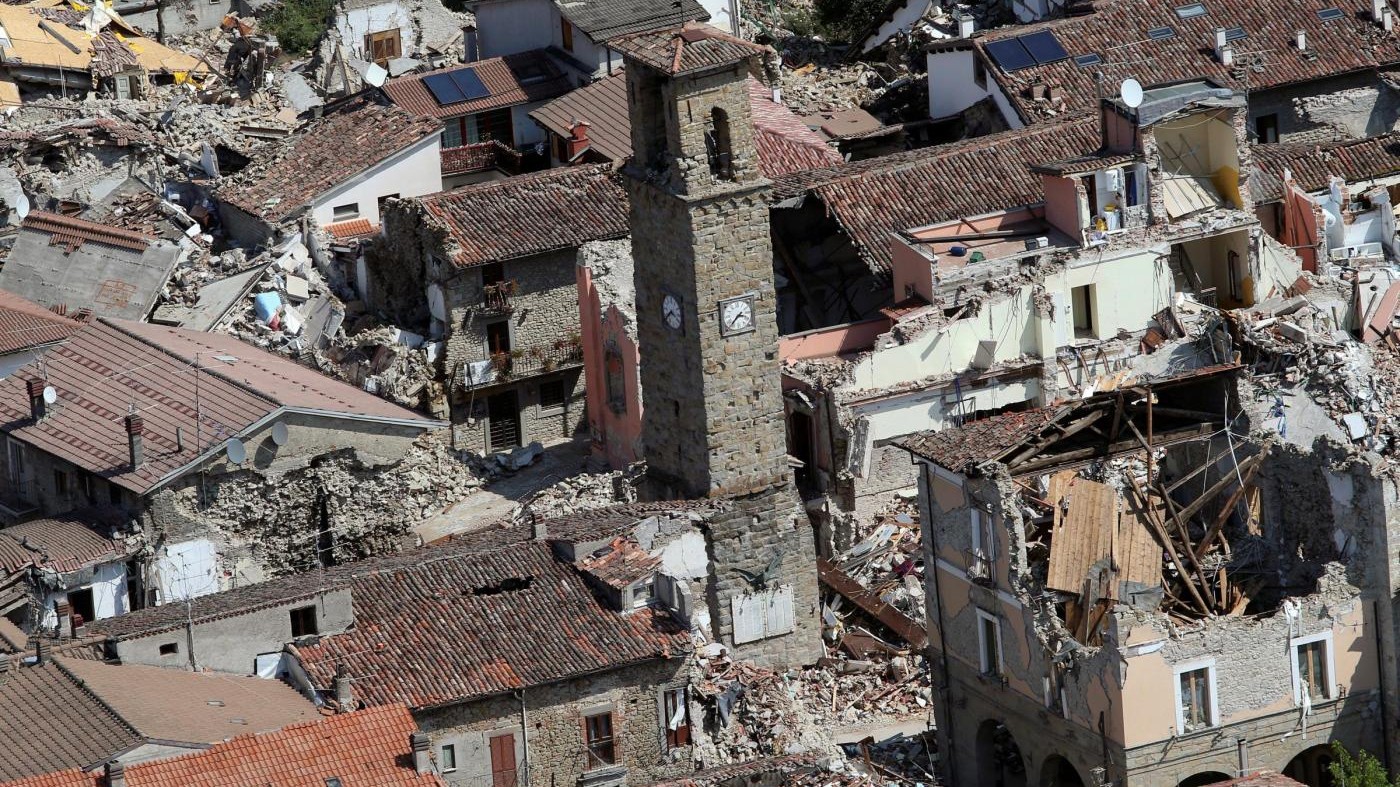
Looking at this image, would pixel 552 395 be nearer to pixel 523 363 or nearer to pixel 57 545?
pixel 523 363

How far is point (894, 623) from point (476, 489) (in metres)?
11.5

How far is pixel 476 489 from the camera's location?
7438 centimetres

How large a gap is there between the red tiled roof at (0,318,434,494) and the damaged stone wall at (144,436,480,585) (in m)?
0.87

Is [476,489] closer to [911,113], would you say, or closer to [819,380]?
[819,380]

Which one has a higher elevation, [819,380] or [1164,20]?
[1164,20]

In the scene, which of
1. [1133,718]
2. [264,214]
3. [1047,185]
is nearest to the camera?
[1133,718]

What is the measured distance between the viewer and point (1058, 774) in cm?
5944

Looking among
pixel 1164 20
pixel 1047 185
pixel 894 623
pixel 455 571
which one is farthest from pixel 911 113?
pixel 455 571

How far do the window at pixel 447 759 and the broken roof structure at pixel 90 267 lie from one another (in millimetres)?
23852

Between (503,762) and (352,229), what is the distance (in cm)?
2593

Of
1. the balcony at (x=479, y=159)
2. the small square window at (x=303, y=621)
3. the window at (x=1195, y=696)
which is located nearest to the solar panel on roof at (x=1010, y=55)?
the balcony at (x=479, y=159)

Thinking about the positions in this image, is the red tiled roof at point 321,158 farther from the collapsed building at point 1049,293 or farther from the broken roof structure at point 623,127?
the collapsed building at point 1049,293

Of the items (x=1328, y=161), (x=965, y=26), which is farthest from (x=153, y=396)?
(x=1328, y=161)

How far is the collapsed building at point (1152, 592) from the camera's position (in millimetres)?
56781
